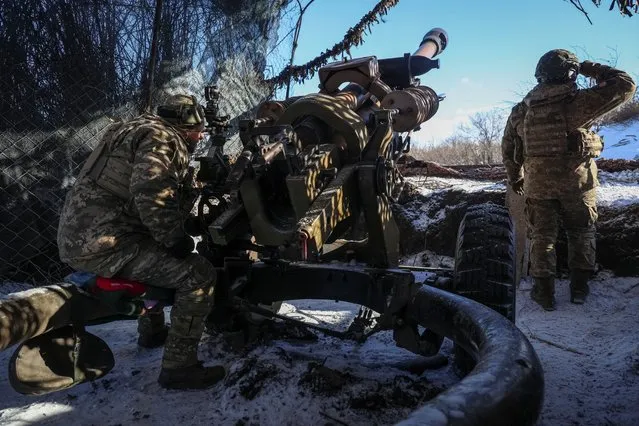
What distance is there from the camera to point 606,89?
3.94 m

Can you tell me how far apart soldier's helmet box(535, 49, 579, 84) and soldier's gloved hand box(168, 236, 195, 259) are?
3380mm

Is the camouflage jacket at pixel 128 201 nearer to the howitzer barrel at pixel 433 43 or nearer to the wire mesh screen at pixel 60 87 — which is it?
the wire mesh screen at pixel 60 87

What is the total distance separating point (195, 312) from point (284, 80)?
189 inches

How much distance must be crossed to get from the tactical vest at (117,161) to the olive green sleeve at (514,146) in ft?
11.4

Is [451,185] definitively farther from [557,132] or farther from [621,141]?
[621,141]

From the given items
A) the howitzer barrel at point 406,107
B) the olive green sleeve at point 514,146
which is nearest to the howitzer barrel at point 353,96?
the howitzer barrel at point 406,107

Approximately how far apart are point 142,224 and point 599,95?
373cm

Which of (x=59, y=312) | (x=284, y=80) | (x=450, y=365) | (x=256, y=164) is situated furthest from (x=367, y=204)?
(x=284, y=80)

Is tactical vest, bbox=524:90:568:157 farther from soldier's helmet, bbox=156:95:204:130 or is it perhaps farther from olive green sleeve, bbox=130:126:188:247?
olive green sleeve, bbox=130:126:188:247

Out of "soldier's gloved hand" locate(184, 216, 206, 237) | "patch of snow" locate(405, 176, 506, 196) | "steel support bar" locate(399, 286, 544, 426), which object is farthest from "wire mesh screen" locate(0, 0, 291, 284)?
"steel support bar" locate(399, 286, 544, 426)

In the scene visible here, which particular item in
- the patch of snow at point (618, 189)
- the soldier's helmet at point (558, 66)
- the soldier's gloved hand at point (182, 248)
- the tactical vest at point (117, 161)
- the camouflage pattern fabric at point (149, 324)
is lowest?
the camouflage pattern fabric at point (149, 324)

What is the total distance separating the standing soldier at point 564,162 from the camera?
13.5 ft

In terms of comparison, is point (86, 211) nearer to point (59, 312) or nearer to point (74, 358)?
point (59, 312)

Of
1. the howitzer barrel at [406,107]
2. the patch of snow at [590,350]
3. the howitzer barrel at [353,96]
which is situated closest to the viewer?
the patch of snow at [590,350]
